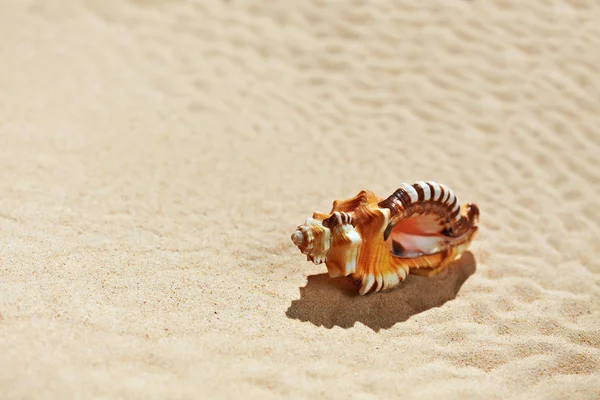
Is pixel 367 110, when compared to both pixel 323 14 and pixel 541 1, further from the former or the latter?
pixel 541 1

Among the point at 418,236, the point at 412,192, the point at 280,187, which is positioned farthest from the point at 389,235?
the point at 280,187

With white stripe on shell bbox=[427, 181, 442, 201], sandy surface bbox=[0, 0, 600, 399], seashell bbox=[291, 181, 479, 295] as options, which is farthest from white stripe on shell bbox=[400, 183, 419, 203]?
sandy surface bbox=[0, 0, 600, 399]

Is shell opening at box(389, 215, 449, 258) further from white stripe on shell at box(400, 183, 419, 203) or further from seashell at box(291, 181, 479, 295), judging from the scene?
white stripe on shell at box(400, 183, 419, 203)

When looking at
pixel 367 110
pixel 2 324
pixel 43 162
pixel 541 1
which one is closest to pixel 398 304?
pixel 2 324

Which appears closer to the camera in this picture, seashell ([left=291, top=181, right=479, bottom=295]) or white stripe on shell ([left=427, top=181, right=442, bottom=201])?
seashell ([left=291, top=181, right=479, bottom=295])

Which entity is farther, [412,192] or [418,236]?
[418,236]

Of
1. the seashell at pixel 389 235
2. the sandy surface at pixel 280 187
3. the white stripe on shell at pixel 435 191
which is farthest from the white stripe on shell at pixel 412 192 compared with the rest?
the sandy surface at pixel 280 187

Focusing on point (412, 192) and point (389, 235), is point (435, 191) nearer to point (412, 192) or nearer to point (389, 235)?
point (412, 192)
